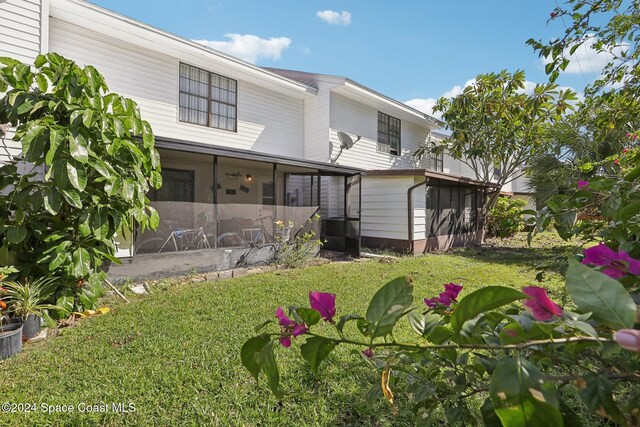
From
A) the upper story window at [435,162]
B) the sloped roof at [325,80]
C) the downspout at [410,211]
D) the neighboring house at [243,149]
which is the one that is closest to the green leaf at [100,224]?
the neighboring house at [243,149]

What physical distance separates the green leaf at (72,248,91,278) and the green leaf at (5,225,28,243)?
1.76ft

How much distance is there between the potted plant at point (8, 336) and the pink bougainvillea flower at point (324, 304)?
13.4 ft

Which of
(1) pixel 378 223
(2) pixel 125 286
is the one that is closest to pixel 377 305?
(2) pixel 125 286

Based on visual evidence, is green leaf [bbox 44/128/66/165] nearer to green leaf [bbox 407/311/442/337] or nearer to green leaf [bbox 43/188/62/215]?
green leaf [bbox 43/188/62/215]

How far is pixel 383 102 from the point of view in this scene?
12.3 meters

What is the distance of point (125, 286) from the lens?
5695 millimetres

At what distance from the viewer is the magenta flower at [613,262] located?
68 centimetres

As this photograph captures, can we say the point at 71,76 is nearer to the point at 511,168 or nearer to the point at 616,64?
the point at 616,64

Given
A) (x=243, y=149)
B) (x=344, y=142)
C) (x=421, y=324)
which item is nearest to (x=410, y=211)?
(x=344, y=142)

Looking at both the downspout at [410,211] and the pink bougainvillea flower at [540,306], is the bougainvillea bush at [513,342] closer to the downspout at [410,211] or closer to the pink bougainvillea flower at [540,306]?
the pink bougainvillea flower at [540,306]

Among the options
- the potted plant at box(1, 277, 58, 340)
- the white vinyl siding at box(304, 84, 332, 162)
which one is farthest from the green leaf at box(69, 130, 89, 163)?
the white vinyl siding at box(304, 84, 332, 162)

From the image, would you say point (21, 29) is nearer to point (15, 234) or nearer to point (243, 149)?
point (15, 234)

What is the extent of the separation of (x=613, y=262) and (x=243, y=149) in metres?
9.25

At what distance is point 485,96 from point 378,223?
22.3 feet
